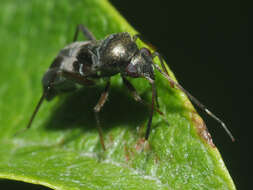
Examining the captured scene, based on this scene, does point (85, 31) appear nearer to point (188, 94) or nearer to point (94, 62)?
point (94, 62)

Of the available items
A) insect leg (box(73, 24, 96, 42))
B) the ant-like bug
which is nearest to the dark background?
the ant-like bug

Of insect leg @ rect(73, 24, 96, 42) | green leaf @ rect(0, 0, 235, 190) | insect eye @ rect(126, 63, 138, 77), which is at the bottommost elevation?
green leaf @ rect(0, 0, 235, 190)

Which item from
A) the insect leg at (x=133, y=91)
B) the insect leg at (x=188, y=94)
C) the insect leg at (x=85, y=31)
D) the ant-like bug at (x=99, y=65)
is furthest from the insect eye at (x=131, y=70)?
the insect leg at (x=85, y=31)

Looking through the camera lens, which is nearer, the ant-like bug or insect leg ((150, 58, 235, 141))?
insect leg ((150, 58, 235, 141))

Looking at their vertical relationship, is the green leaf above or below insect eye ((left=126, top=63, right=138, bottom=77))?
below

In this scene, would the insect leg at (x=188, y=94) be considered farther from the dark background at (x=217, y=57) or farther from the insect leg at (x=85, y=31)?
the insect leg at (x=85, y=31)

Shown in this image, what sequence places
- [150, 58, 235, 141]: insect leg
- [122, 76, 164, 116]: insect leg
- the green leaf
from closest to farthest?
1. the green leaf
2. [150, 58, 235, 141]: insect leg
3. [122, 76, 164, 116]: insect leg

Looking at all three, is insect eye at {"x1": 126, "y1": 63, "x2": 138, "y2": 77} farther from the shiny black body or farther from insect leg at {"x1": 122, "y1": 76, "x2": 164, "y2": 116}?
insect leg at {"x1": 122, "y1": 76, "x2": 164, "y2": 116}

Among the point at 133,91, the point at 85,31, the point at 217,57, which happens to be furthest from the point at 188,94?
the point at 85,31
